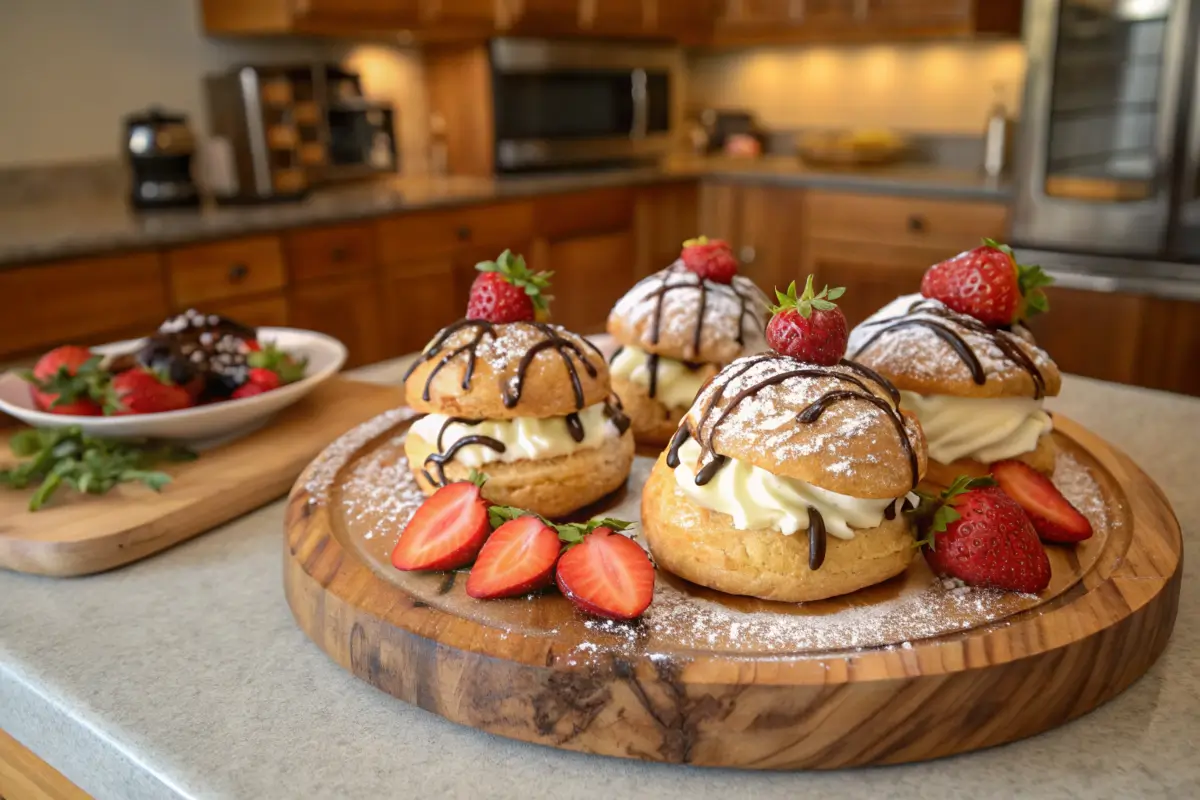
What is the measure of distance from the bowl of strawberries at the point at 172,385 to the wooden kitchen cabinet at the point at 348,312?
5.50ft

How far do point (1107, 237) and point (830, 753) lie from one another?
10.4 ft

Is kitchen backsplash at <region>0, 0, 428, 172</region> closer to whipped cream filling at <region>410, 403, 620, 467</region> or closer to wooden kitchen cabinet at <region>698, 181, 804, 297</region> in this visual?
wooden kitchen cabinet at <region>698, 181, 804, 297</region>

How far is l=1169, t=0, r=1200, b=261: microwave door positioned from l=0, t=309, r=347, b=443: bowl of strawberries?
288cm

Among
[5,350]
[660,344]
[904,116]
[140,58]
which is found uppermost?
[140,58]

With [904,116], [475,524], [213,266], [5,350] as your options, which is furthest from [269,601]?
[904,116]

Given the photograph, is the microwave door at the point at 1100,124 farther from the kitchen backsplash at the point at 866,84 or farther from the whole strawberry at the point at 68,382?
the whole strawberry at the point at 68,382

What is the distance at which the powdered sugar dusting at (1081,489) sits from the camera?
3.68 feet

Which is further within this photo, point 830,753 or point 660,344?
point 660,344

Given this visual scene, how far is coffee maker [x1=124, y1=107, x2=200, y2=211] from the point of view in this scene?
333cm

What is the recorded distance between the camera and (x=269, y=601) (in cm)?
105

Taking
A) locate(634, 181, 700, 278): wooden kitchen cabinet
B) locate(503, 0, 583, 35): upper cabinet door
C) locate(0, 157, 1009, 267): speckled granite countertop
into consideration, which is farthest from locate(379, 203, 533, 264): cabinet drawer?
locate(503, 0, 583, 35): upper cabinet door

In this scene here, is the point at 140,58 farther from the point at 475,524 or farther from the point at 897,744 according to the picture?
the point at 897,744

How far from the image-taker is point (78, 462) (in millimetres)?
1283

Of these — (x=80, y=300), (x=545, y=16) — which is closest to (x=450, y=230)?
(x=545, y=16)
